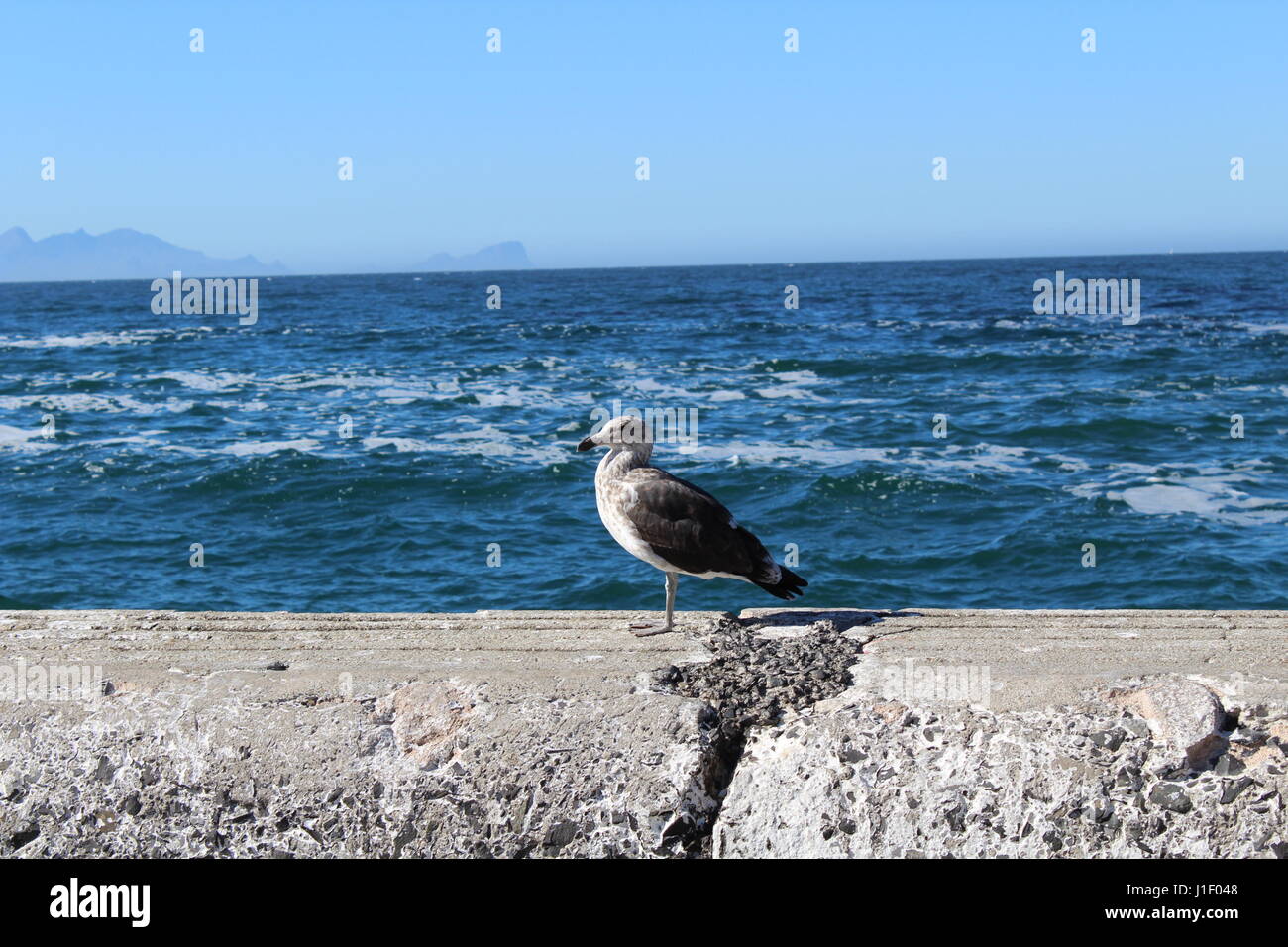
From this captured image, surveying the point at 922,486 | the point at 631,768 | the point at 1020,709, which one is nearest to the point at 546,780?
Answer: the point at 631,768

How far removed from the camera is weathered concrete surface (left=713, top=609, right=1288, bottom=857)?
326 centimetres

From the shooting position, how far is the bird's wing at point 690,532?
17.8 ft

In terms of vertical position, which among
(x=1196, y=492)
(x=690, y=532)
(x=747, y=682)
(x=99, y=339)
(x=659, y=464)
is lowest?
(x=1196, y=492)

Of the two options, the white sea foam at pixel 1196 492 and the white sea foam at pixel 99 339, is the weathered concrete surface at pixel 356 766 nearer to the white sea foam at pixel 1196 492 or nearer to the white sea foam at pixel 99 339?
the white sea foam at pixel 1196 492

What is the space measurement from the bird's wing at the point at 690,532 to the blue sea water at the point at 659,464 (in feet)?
17.8

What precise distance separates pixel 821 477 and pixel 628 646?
35.8ft

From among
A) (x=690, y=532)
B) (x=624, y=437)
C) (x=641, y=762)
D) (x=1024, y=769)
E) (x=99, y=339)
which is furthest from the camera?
(x=99, y=339)

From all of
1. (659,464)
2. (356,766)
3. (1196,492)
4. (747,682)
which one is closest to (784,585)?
(747,682)

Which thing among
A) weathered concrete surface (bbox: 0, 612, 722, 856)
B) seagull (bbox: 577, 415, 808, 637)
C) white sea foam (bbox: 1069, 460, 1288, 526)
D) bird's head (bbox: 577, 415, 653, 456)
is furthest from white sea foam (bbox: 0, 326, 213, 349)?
weathered concrete surface (bbox: 0, 612, 722, 856)

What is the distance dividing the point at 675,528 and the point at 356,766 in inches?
88.7

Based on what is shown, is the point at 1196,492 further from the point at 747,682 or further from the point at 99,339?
the point at 99,339

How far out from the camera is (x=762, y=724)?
3709mm

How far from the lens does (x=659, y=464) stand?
16.1 metres
